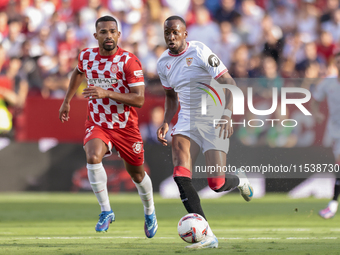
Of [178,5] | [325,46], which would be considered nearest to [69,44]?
[178,5]

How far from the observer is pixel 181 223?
525cm

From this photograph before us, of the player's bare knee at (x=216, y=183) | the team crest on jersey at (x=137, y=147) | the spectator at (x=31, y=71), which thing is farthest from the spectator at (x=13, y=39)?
the player's bare knee at (x=216, y=183)

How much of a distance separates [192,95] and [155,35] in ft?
27.8

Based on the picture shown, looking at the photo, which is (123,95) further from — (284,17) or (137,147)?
(284,17)

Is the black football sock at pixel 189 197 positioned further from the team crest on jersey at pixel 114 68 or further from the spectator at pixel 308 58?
the spectator at pixel 308 58

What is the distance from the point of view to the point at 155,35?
1423 cm

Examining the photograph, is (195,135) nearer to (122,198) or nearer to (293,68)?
(122,198)

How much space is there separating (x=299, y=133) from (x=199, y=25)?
469 centimetres

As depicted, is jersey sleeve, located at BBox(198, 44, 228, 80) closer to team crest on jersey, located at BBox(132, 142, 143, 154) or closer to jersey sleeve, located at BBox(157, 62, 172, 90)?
jersey sleeve, located at BBox(157, 62, 172, 90)

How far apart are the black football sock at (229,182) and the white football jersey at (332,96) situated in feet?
11.3

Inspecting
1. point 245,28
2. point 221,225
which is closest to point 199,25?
point 245,28

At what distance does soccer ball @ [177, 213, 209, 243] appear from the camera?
5.14m

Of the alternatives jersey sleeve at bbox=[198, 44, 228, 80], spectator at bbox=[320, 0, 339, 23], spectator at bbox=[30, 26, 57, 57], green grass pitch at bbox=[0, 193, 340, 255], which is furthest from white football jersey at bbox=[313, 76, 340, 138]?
spectator at bbox=[30, 26, 57, 57]

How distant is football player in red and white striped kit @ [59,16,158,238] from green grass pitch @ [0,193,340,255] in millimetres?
636
